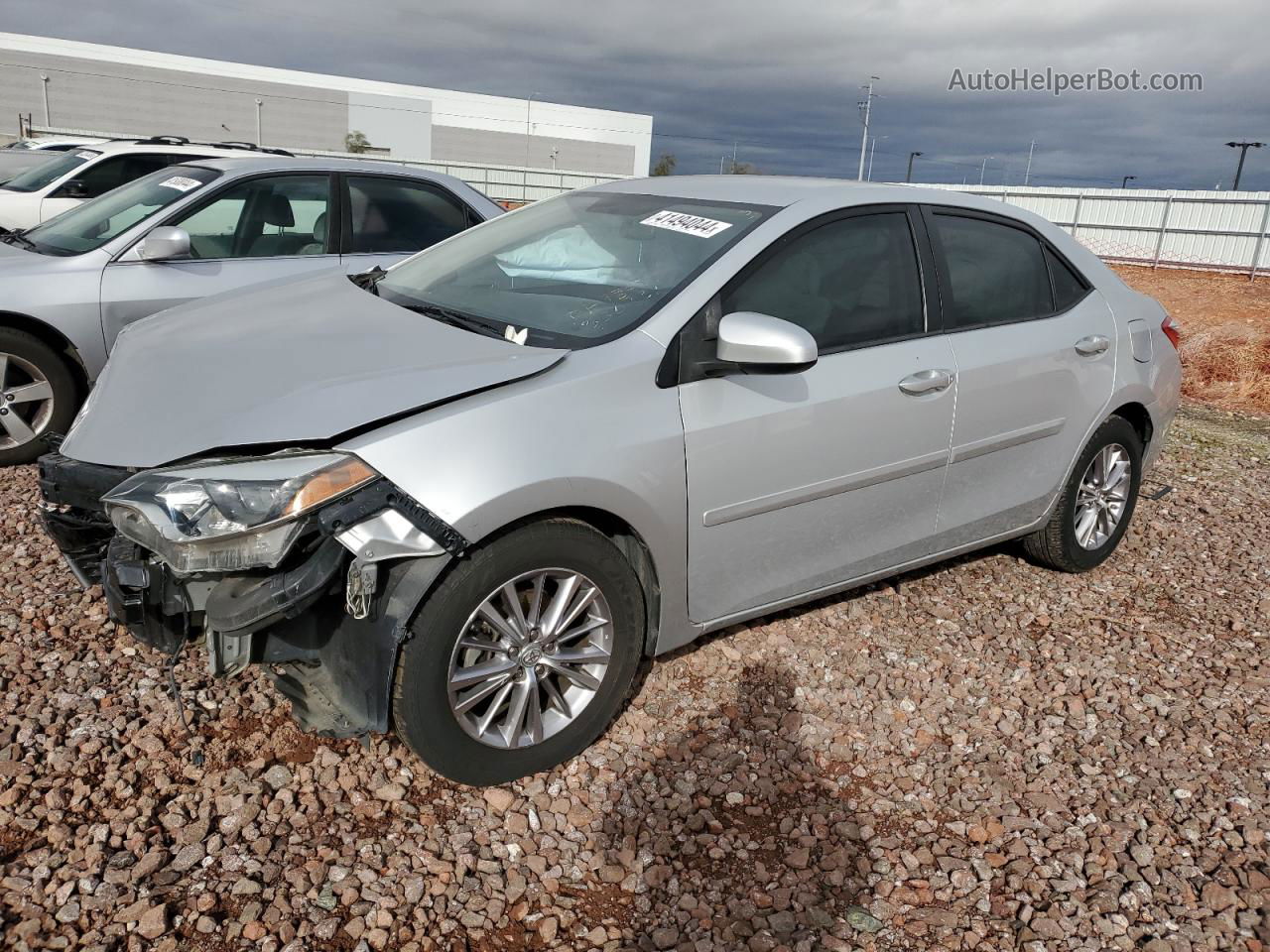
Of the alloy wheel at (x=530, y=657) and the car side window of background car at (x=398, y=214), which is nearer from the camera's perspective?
the alloy wheel at (x=530, y=657)

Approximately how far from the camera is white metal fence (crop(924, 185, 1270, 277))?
27.1m

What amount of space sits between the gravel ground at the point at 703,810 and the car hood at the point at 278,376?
926mm

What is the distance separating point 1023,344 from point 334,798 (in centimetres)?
313

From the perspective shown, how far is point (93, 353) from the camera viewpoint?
5496 mm

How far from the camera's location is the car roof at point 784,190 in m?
3.73

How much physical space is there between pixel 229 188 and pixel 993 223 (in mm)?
4327

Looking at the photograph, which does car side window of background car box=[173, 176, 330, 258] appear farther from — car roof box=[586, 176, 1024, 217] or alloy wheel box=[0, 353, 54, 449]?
car roof box=[586, 176, 1024, 217]

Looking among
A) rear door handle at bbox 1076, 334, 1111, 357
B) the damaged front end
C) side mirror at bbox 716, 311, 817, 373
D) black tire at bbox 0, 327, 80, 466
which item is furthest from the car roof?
black tire at bbox 0, 327, 80, 466

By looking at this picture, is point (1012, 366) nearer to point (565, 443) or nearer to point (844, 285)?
point (844, 285)

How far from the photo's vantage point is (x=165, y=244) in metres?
5.46

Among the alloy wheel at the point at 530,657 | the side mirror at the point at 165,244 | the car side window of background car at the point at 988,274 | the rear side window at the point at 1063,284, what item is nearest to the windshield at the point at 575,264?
the alloy wheel at the point at 530,657

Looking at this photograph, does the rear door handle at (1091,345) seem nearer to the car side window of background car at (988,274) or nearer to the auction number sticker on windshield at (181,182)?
the car side window of background car at (988,274)

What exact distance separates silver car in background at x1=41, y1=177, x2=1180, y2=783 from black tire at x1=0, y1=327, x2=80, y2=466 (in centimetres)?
208

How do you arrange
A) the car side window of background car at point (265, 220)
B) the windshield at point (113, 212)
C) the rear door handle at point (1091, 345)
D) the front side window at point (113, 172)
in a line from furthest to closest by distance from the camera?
1. the front side window at point (113, 172)
2. the car side window of background car at point (265, 220)
3. the windshield at point (113, 212)
4. the rear door handle at point (1091, 345)
